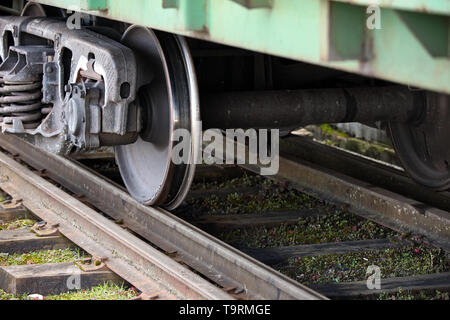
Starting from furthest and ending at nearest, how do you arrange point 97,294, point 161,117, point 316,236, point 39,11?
point 39,11 < point 316,236 < point 161,117 < point 97,294

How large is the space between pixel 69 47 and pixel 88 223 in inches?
45.4

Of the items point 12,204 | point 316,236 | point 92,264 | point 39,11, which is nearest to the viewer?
point 92,264

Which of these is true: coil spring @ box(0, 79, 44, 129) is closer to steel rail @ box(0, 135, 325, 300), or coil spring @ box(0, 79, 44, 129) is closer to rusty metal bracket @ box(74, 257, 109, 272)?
steel rail @ box(0, 135, 325, 300)

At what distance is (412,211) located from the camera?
5.09m

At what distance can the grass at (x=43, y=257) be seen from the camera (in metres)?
4.66

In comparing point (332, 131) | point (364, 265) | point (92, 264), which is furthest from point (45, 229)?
point (332, 131)

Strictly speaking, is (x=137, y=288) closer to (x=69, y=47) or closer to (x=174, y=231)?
(x=174, y=231)

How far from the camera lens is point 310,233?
535 centimetres

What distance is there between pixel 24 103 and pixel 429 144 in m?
2.85

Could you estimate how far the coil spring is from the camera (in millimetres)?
5602

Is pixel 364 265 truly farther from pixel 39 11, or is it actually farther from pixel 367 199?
pixel 39 11

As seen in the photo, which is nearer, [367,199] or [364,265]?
[364,265]

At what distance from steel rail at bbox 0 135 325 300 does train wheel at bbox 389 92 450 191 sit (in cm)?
169
